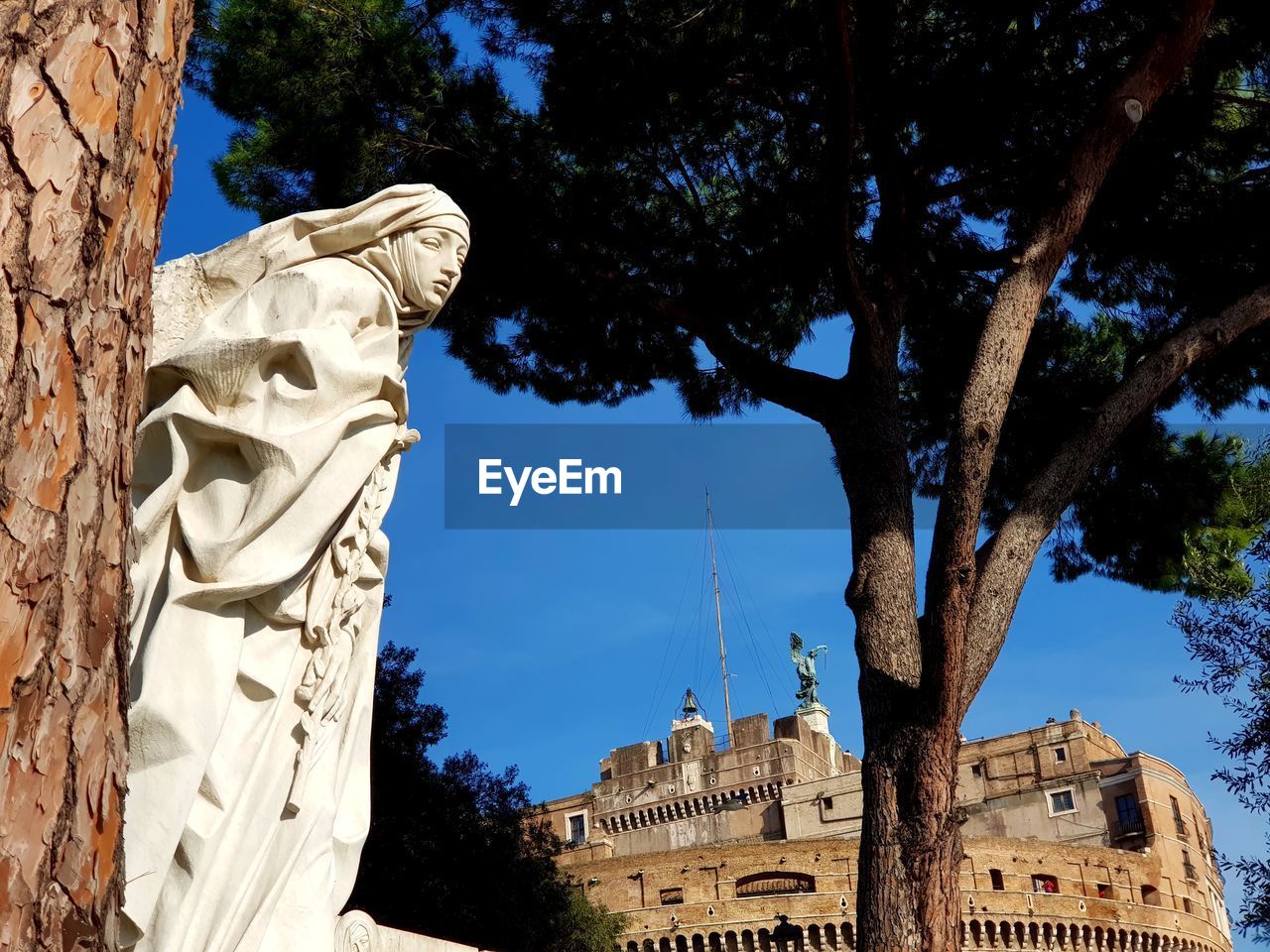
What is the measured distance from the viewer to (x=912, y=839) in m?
4.23

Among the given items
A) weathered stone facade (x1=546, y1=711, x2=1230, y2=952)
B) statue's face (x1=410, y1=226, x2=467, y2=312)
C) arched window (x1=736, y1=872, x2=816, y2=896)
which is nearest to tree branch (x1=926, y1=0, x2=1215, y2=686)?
statue's face (x1=410, y1=226, x2=467, y2=312)

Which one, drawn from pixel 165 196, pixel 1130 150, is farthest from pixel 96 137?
pixel 1130 150

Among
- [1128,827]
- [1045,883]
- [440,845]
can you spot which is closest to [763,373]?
[440,845]

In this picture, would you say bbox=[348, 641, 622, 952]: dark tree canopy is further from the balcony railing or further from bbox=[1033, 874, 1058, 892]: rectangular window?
the balcony railing

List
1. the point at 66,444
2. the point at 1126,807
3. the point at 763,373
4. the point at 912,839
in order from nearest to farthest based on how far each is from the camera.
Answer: the point at 66,444 → the point at 912,839 → the point at 763,373 → the point at 1126,807

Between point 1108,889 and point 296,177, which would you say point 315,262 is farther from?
point 1108,889

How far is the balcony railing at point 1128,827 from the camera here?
28188mm

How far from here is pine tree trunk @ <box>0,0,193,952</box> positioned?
3.72 feet

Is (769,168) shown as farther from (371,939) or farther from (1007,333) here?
(371,939)

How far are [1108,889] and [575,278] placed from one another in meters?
24.2

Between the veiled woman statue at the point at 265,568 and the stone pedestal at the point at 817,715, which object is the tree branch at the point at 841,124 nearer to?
the veiled woman statue at the point at 265,568

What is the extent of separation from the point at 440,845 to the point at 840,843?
15348 mm

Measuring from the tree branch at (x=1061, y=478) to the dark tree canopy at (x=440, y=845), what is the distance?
6.96 m

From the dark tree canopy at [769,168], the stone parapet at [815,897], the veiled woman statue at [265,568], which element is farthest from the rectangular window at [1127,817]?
the veiled woman statue at [265,568]
